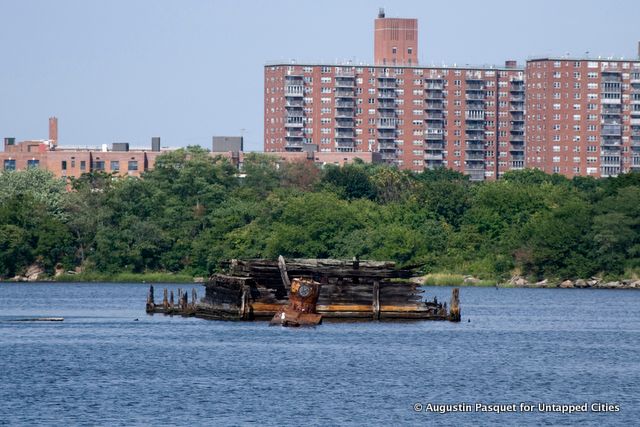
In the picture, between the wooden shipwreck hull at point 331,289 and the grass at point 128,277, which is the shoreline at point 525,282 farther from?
the wooden shipwreck hull at point 331,289

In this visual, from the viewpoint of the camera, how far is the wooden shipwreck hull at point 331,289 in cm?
9868

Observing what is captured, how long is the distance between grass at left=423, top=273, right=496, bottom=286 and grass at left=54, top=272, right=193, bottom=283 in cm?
2871

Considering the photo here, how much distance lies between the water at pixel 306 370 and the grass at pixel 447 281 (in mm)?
64944

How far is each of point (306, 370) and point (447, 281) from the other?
111814mm

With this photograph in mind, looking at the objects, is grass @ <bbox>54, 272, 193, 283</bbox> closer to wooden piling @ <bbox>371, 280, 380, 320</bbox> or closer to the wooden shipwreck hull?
the wooden shipwreck hull

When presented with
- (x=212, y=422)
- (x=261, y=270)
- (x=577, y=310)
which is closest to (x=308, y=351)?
(x=261, y=270)

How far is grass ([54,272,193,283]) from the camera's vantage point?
186500 mm

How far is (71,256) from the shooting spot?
19212cm

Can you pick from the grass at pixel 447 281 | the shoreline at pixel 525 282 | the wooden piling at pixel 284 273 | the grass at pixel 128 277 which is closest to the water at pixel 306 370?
the wooden piling at pixel 284 273

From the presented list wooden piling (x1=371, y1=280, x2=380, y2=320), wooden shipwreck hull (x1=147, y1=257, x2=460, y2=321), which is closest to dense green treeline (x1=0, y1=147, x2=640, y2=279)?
wooden shipwreck hull (x1=147, y1=257, x2=460, y2=321)

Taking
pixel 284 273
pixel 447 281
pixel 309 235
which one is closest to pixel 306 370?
pixel 284 273

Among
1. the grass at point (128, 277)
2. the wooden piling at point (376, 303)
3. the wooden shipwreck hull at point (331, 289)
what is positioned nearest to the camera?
the wooden shipwreck hull at point (331, 289)

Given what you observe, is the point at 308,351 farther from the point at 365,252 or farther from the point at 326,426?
the point at 365,252

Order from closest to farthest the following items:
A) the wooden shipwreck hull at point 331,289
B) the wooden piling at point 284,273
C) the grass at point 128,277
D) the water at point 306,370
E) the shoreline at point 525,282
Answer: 1. the water at point 306,370
2. the wooden piling at point 284,273
3. the wooden shipwreck hull at point 331,289
4. the shoreline at point 525,282
5. the grass at point 128,277
